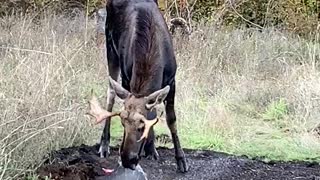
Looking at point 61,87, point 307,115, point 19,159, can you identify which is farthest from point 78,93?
point 307,115

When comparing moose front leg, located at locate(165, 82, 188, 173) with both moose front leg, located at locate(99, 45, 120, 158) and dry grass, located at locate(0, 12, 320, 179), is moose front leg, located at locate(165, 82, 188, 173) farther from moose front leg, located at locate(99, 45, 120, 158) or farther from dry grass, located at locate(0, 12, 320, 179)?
dry grass, located at locate(0, 12, 320, 179)

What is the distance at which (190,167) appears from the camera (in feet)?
25.7

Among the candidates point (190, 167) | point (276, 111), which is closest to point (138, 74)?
point (190, 167)

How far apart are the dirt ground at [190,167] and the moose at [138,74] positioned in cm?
18

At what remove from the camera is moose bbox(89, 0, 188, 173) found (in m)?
6.34

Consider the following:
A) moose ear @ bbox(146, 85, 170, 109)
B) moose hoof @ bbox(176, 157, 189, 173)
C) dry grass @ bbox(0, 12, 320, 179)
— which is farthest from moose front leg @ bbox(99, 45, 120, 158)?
moose ear @ bbox(146, 85, 170, 109)

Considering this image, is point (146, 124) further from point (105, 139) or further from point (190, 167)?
point (105, 139)

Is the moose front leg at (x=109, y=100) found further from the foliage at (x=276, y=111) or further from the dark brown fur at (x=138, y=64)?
the foliage at (x=276, y=111)

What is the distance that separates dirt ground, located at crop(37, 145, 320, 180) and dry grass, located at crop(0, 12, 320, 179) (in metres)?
0.18

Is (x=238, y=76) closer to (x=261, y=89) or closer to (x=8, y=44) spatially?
(x=261, y=89)

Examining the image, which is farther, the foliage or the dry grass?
the foliage

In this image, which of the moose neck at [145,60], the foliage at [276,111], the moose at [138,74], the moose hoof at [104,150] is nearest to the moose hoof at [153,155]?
the moose at [138,74]

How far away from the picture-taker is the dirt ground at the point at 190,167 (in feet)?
23.7

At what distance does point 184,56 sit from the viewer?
11.9 meters
